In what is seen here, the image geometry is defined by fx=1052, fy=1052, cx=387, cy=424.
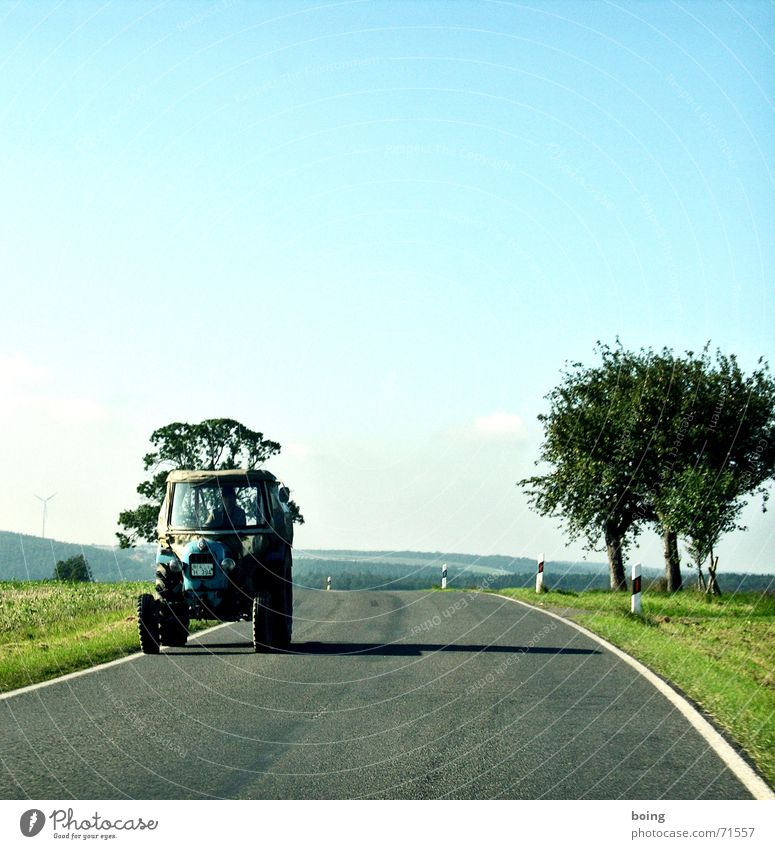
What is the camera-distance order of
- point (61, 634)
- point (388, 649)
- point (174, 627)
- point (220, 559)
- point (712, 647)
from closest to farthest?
point (220, 559) < point (388, 649) < point (174, 627) < point (712, 647) < point (61, 634)

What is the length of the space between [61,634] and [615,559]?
94.5ft

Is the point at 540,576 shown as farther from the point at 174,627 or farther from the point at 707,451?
the point at 174,627

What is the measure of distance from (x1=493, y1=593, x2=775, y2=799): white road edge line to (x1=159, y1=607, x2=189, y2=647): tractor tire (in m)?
6.20

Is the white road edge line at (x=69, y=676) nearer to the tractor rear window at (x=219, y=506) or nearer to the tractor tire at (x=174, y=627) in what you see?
the tractor tire at (x=174, y=627)

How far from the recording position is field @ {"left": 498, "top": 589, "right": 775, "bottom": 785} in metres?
9.35

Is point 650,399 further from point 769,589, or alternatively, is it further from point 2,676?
point 2,676

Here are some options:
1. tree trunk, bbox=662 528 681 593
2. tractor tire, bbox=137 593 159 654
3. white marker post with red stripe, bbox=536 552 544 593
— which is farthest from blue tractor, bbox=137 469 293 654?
tree trunk, bbox=662 528 681 593

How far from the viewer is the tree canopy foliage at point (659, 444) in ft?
117

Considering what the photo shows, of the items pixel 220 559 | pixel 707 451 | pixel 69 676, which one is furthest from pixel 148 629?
pixel 707 451

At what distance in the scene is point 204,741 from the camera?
8.14m

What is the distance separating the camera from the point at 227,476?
50.2 feet

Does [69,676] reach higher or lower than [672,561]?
lower
